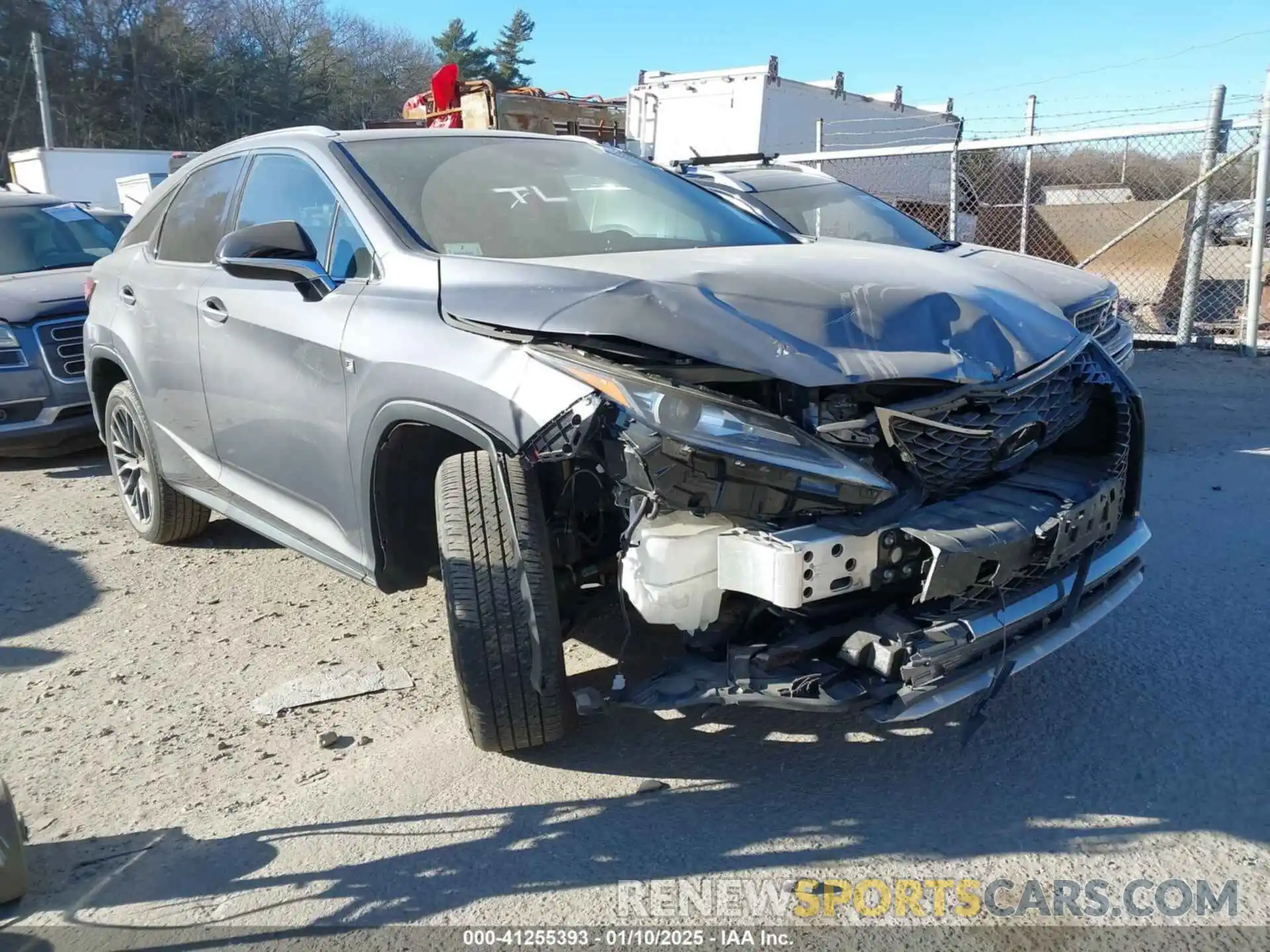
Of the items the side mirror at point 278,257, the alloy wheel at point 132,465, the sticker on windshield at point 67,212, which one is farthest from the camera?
the sticker on windshield at point 67,212

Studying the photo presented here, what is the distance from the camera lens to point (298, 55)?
151ft

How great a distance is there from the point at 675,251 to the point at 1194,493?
359 cm

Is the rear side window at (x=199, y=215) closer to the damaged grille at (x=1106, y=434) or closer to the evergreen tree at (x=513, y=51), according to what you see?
the damaged grille at (x=1106, y=434)

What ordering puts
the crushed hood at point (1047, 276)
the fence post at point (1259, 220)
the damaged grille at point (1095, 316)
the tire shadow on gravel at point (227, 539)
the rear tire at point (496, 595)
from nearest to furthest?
the rear tire at point (496, 595), the tire shadow on gravel at point (227, 539), the damaged grille at point (1095, 316), the crushed hood at point (1047, 276), the fence post at point (1259, 220)

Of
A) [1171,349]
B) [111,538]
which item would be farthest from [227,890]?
[1171,349]

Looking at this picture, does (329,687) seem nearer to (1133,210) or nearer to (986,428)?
(986,428)

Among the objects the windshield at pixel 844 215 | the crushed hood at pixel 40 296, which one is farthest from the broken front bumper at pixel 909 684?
the crushed hood at pixel 40 296

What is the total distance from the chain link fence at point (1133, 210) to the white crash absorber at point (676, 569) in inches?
335

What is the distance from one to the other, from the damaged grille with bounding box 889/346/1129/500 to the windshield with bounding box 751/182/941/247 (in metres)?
4.60

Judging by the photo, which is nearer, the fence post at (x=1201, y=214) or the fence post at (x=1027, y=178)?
the fence post at (x=1201, y=214)

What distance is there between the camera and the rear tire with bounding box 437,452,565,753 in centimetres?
275

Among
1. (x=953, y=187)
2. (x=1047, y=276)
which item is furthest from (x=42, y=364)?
(x=953, y=187)

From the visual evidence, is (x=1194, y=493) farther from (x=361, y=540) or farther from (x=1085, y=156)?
(x=1085, y=156)

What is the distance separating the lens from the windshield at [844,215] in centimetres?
748
